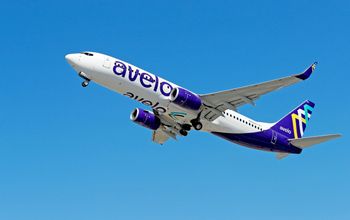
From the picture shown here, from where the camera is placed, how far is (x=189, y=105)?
51719mm

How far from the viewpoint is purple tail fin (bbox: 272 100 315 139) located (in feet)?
200

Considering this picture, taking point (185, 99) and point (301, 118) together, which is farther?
point (301, 118)

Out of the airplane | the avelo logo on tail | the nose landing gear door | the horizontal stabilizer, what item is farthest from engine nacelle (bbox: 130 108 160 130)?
the avelo logo on tail

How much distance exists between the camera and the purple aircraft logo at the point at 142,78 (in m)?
50.8

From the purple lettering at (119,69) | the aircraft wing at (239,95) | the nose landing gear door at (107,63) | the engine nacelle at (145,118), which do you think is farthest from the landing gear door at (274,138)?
the nose landing gear door at (107,63)

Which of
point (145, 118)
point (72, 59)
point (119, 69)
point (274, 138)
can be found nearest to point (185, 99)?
point (119, 69)

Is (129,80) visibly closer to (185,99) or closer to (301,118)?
(185,99)

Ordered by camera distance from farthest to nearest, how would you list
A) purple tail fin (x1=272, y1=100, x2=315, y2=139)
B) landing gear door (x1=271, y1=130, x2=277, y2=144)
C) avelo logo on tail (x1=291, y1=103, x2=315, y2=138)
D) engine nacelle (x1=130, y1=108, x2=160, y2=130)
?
1. avelo logo on tail (x1=291, y1=103, x2=315, y2=138)
2. purple tail fin (x1=272, y1=100, x2=315, y2=139)
3. landing gear door (x1=271, y1=130, x2=277, y2=144)
4. engine nacelle (x1=130, y1=108, x2=160, y2=130)

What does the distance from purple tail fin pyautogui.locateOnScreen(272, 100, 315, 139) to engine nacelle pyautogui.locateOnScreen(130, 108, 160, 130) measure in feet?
37.8

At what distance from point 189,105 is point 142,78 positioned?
4513 millimetres

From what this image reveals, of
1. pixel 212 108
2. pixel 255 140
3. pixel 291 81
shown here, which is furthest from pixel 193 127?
pixel 291 81

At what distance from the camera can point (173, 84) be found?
53.1 m

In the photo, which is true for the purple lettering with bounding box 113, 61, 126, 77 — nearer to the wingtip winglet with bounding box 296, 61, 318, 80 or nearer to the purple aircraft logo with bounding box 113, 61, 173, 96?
the purple aircraft logo with bounding box 113, 61, 173, 96

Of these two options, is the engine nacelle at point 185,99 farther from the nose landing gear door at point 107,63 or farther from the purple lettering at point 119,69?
the nose landing gear door at point 107,63
